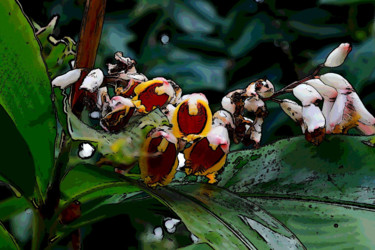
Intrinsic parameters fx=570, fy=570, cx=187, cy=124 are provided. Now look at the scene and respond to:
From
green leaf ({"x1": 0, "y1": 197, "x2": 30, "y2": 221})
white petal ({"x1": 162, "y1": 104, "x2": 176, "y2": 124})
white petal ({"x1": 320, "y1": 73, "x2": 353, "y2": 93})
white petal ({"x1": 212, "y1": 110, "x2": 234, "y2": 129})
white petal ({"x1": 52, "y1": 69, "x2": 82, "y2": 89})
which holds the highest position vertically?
white petal ({"x1": 52, "y1": 69, "x2": 82, "y2": 89})

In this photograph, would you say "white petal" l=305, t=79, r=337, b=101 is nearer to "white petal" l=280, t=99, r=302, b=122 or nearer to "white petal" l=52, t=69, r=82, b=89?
"white petal" l=280, t=99, r=302, b=122

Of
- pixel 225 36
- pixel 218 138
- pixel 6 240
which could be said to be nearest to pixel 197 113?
pixel 218 138

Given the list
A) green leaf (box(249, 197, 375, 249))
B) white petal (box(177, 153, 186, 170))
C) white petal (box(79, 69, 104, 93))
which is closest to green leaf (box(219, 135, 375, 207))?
green leaf (box(249, 197, 375, 249))

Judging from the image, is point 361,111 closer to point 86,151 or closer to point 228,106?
point 228,106

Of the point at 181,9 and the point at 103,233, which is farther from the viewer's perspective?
the point at 181,9

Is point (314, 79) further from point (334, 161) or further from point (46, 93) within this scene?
point (46, 93)

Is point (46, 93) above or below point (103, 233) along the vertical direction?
above

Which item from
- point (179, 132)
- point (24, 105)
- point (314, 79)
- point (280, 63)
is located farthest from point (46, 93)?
point (280, 63)
